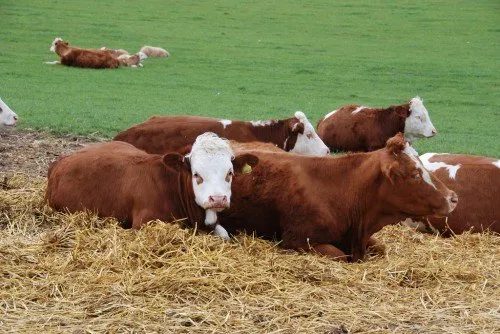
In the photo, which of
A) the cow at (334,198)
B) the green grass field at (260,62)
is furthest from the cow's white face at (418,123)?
the cow at (334,198)

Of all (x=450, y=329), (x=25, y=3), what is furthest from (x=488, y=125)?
(x=25, y=3)

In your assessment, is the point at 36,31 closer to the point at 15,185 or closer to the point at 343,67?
the point at 343,67

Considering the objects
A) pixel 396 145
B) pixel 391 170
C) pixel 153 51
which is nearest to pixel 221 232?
pixel 391 170

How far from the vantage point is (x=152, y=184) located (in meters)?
8.64

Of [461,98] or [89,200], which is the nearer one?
[89,200]

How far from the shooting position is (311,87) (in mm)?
25688

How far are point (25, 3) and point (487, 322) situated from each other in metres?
38.4

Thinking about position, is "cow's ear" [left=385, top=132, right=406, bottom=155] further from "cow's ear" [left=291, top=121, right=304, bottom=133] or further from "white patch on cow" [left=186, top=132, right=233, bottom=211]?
"cow's ear" [left=291, top=121, right=304, bottom=133]

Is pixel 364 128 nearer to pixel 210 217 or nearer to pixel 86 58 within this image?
pixel 210 217

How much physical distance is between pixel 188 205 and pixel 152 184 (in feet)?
1.30

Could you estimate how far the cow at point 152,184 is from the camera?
8273 mm

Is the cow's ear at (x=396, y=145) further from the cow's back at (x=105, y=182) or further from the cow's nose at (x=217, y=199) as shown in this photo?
the cow's back at (x=105, y=182)

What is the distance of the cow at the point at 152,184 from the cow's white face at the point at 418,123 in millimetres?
7896

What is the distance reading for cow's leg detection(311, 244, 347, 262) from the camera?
8148 millimetres
